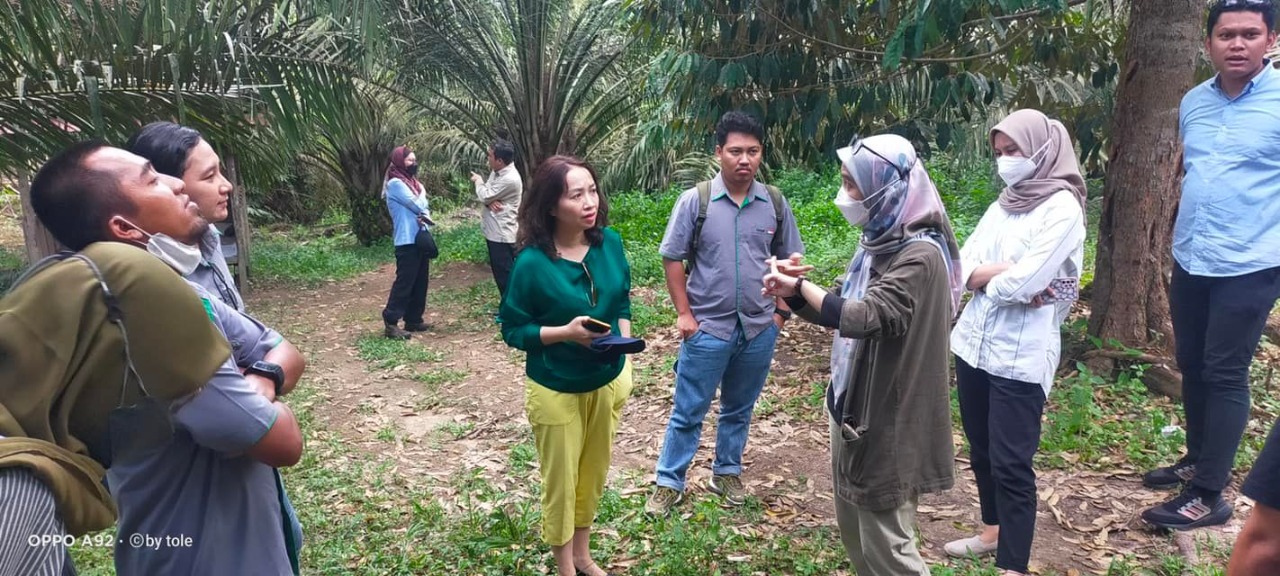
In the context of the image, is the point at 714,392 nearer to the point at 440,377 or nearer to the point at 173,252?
the point at 173,252

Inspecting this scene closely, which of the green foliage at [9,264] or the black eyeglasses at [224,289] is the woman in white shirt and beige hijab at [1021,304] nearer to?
the black eyeglasses at [224,289]

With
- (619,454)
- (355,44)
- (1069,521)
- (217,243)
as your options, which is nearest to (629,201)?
(355,44)

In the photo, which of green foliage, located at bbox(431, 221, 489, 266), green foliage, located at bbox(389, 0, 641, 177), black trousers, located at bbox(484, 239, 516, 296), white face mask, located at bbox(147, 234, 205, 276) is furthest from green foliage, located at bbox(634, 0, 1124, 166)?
green foliage, located at bbox(431, 221, 489, 266)

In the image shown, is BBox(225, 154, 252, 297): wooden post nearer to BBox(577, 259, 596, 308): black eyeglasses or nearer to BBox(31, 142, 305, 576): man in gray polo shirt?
BBox(577, 259, 596, 308): black eyeglasses

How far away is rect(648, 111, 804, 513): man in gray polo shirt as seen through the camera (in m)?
3.75

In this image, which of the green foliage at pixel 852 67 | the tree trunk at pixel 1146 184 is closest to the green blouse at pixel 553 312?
the green foliage at pixel 852 67

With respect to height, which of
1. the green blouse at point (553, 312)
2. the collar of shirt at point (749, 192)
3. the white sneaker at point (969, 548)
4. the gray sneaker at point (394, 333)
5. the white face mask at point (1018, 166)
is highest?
the white face mask at point (1018, 166)

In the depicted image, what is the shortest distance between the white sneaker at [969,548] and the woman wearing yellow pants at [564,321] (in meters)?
1.53

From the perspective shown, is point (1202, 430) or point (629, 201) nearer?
point (1202, 430)

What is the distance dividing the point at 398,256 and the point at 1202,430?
6486mm

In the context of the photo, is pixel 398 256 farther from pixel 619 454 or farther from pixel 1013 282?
pixel 1013 282

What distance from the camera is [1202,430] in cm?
363

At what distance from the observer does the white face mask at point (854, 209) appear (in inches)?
100.0

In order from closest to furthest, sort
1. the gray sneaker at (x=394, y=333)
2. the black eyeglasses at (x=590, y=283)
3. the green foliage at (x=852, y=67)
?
the black eyeglasses at (x=590, y=283) → the green foliage at (x=852, y=67) → the gray sneaker at (x=394, y=333)
